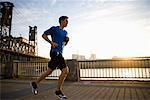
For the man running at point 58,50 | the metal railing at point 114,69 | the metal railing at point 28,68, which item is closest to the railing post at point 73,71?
the metal railing at point 114,69

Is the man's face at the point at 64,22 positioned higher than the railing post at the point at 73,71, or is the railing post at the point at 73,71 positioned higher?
the man's face at the point at 64,22

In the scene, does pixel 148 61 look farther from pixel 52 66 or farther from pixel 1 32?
pixel 1 32

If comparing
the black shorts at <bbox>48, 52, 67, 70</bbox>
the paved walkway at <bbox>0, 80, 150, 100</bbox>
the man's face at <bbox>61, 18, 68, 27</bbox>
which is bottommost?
the paved walkway at <bbox>0, 80, 150, 100</bbox>

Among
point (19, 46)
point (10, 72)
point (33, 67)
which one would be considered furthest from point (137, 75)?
point (19, 46)

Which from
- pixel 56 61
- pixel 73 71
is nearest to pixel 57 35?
pixel 56 61

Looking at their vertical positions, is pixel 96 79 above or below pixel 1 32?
below

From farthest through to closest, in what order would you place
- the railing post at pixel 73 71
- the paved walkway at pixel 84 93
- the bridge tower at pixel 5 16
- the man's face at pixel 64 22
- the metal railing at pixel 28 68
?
the bridge tower at pixel 5 16
the metal railing at pixel 28 68
the railing post at pixel 73 71
the paved walkway at pixel 84 93
the man's face at pixel 64 22

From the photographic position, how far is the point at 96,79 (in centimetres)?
1009

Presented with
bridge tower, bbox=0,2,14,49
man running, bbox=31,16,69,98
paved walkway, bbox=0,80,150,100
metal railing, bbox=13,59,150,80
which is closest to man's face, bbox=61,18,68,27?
man running, bbox=31,16,69,98

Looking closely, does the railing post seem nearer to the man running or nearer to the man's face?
the man running

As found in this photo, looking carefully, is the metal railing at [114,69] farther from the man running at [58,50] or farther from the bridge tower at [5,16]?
the bridge tower at [5,16]

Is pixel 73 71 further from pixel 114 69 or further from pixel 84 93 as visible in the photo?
pixel 84 93

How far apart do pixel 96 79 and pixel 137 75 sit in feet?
7.31

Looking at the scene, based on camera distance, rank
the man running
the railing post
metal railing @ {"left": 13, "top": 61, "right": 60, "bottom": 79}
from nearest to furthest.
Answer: the man running < the railing post < metal railing @ {"left": 13, "top": 61, "right": 60, "bottom": 79}
